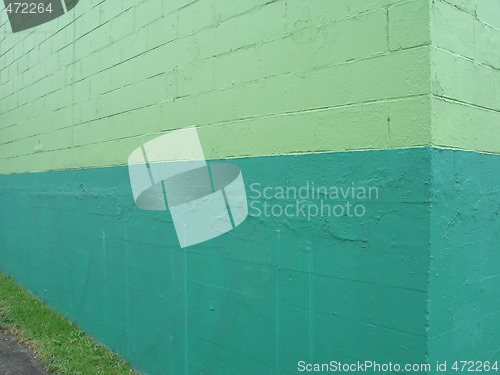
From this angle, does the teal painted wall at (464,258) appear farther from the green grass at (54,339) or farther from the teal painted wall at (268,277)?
the green grass at (54,339)

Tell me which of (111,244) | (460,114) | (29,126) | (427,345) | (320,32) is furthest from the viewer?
(29,126)

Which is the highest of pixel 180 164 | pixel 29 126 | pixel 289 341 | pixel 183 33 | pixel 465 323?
pixel 183 33

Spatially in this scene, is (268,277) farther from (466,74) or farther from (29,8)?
(29,8)

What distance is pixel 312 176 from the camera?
8.96 feet

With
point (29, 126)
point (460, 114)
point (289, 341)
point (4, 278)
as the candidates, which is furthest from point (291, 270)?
point (4, 278)

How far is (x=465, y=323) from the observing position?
8.22 feet

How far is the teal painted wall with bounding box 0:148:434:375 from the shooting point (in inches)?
92.1

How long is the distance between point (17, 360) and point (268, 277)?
9.96ft

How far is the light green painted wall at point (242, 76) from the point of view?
7.82ft

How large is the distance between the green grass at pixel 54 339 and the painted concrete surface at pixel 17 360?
67 mm

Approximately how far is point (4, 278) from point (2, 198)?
1244mm

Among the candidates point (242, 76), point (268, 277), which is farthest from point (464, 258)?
point (242, 76)

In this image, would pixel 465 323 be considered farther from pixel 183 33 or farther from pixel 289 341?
pixel 183 33

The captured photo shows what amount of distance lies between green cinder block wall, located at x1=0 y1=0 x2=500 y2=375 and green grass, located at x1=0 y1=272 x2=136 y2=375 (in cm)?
19
